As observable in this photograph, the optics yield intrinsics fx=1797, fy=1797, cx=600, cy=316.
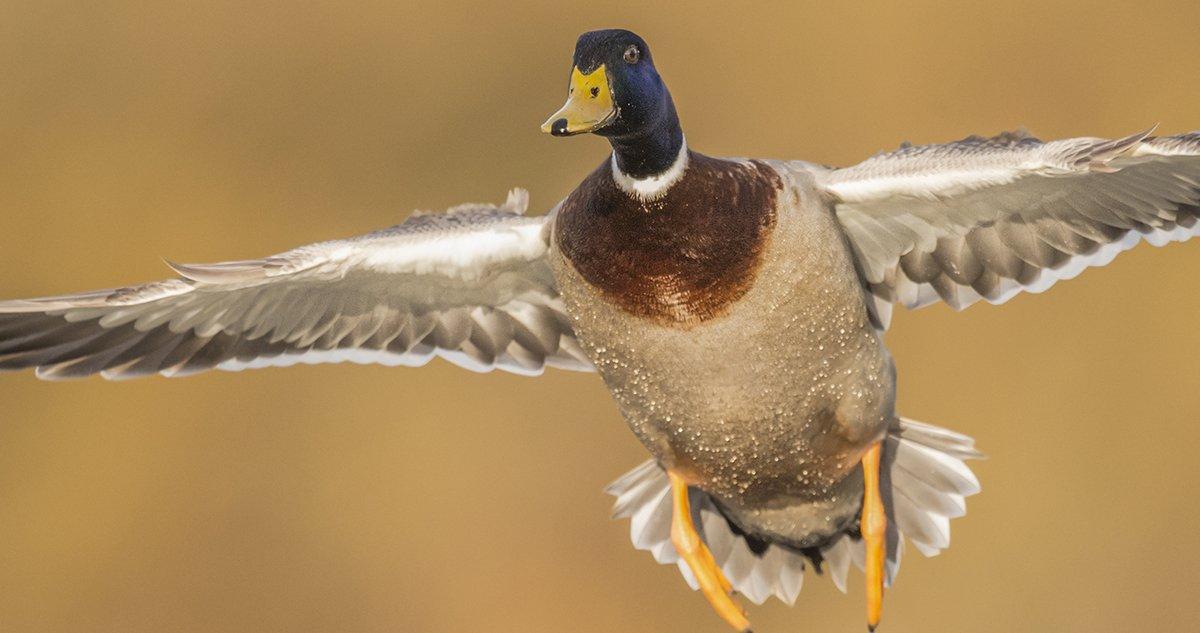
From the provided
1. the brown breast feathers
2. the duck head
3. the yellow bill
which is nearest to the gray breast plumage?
the brown breast feathers

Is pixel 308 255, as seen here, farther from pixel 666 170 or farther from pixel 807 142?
pixel 807 142

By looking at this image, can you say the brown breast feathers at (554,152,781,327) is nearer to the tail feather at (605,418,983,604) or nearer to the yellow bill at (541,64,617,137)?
the yellow bill at (541,64,617,137)

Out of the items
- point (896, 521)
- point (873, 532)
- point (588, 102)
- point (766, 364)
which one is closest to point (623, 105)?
point (588, 102)

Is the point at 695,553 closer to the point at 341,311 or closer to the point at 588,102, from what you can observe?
the point at 341,311

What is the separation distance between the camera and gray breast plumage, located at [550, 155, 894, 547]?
4.07m

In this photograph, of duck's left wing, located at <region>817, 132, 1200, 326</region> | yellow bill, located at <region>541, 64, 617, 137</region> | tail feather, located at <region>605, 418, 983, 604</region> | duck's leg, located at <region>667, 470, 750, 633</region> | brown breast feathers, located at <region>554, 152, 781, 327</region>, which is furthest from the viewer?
tail feather, located at <region>605, 418, 983, 604</region>


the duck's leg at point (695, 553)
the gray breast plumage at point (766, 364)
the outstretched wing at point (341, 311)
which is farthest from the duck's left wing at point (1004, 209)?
the outstretched wing at point (341, 311)

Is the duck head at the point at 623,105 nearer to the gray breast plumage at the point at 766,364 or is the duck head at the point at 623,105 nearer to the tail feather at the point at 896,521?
the gray breast plumage at the point at 766,364

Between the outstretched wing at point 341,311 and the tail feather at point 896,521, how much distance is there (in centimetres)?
60

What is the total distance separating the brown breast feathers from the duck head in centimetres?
8

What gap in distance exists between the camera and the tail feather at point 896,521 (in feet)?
15.9

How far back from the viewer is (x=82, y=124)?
27.1 ft

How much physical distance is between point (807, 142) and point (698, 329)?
13.8ft

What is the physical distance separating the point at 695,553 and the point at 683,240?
944 mm
